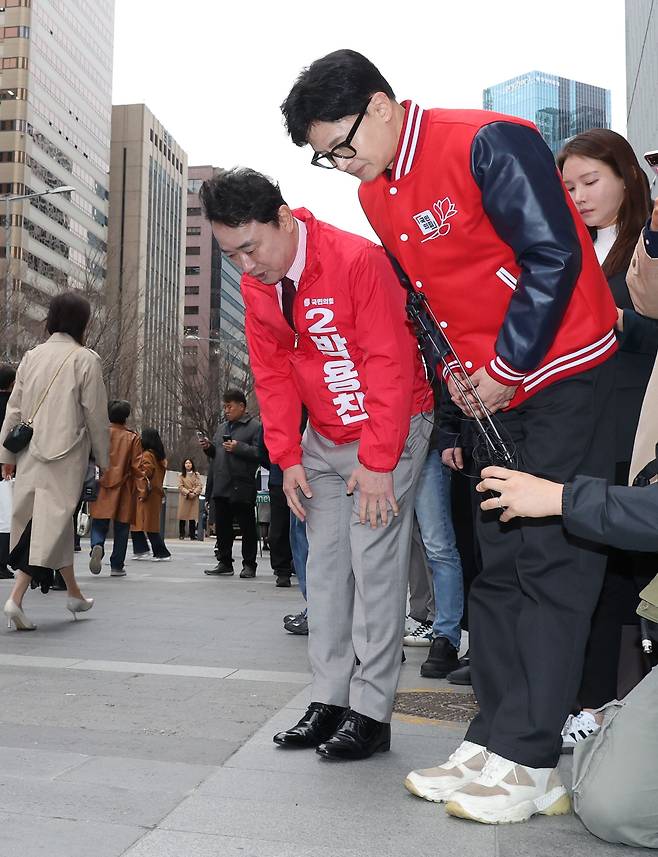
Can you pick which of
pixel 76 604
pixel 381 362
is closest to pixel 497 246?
pixel 381 362

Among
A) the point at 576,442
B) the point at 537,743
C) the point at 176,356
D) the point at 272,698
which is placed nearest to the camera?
the point at 537,743

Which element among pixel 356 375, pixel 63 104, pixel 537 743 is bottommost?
pixel 537 743

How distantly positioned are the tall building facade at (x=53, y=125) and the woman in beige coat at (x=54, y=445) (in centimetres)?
6516

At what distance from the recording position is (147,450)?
12164 millimetres

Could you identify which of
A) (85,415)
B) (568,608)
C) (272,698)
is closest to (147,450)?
(85,415)

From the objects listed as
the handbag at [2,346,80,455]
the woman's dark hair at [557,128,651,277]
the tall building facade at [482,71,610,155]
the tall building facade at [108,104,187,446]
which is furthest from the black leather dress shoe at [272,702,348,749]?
the tall building facade at [482,71,610,155]

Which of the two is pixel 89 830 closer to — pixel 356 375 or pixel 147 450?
pixel 356 375

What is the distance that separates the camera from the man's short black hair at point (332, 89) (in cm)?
268

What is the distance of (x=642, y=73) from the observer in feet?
99.8

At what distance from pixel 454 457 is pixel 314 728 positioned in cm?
101

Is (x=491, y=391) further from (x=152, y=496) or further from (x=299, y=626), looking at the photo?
(x=152, y=496)

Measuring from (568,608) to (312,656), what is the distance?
104 cm

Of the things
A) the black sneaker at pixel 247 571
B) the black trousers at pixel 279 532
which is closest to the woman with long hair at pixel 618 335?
the black trousers at pixel 279 532

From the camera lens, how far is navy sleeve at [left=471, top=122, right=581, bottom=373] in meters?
2.50
